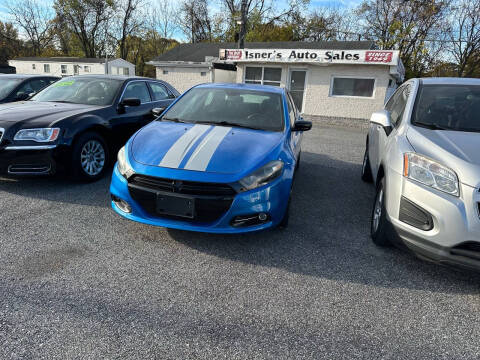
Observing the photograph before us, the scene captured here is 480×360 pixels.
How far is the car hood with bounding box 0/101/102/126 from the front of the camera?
4020mm

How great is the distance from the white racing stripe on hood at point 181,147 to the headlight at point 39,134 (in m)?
1.89

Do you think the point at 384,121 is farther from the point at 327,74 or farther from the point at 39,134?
the point at 327,74

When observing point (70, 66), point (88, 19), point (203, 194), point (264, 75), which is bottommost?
point (203, 194)

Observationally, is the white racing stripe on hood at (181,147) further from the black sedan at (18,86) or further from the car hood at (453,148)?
the black sedan at (18,86)

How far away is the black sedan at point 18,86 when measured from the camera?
20.9 feet

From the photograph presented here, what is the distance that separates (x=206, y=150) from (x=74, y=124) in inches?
90.7

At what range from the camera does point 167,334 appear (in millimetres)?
1938

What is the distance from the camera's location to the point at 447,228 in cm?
226

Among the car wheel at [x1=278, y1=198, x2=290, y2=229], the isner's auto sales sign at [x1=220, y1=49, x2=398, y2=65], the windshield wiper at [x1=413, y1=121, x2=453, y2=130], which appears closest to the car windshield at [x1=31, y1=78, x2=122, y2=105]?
the car wheel at [x1=278, y1=198, x2=290, y2=229]

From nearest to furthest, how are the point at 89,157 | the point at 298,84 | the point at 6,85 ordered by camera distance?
the point at 89,157, the point at 6,85, the point at 298,84

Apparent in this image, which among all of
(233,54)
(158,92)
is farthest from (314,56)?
(158,92)

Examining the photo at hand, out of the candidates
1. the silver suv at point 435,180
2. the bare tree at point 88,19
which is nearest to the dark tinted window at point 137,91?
the silver suv at point 435,180

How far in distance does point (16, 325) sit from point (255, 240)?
6.43 feet

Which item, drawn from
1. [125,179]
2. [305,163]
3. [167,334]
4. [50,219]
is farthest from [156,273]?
[305,163]
